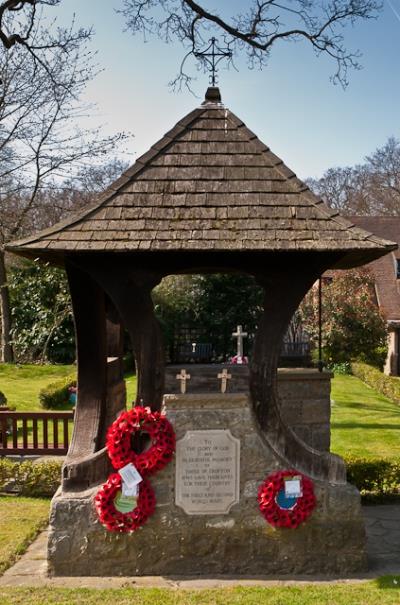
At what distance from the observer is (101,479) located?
19.6ft

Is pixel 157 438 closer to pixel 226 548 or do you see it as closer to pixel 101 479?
pixel 101 479

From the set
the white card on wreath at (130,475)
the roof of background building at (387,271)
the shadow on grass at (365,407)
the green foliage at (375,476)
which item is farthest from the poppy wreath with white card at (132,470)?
the roof of background building at (387,271)

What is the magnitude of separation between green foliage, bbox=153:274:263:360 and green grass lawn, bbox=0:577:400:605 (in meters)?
17.3

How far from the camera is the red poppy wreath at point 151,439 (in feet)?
18.9

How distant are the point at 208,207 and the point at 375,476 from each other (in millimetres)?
4898

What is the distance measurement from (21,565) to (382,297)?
75.4 feet

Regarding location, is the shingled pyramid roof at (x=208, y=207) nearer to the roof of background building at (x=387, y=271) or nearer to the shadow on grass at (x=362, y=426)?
the shadow on grass at (x=362, y=426)

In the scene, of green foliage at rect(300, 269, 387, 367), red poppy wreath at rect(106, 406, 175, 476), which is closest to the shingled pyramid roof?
red poppy wreath at rect(106, 406, 175, 476)

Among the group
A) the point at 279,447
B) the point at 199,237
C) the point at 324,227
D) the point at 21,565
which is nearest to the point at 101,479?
the point at 21,565

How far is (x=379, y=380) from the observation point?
65.6 ft

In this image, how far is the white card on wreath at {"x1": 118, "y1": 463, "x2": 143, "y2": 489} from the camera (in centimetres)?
573

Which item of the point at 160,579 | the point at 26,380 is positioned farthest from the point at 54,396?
the point at 160,579

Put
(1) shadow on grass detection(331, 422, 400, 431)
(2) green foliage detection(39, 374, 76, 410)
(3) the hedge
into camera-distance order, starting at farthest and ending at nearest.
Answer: (3) the hedge < (2) green foliage detection(39, 374, 76, 410) < (1) shadow on grass detection(331, 422, 400, 431)

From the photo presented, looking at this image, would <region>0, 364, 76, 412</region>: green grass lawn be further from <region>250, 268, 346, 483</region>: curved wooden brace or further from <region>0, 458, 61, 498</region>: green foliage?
<region>250, 268, 346, 483</region>: curved wooden brace
